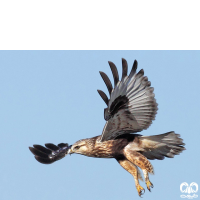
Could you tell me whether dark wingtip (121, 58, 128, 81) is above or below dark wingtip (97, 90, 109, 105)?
above

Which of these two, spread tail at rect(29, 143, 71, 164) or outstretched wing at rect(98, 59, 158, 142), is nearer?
outstretched wing at rect(98, 59, 158, 142)

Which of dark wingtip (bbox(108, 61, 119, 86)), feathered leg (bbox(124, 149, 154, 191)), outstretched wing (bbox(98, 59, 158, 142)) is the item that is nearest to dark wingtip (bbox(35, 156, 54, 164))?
outstretched wing (bbox(98, 59, 158, 142))

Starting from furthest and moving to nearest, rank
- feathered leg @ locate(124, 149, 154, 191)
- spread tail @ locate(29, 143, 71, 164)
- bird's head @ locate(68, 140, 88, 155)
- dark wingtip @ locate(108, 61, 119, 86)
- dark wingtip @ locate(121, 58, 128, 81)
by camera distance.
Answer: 1. spread tail @ locate(29, 143, 71, 164)
2. bird's head @ locate(68, 140, 88, 155)
3. feathered leg @ locate(124, 149, 154, 191)
4. dark wingtip @ locate(121, 58, 128, 81)
5. dark wingtip @ locate(108, 61, 119, 86)

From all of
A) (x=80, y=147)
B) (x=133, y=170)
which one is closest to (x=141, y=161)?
(x=133, y=170)

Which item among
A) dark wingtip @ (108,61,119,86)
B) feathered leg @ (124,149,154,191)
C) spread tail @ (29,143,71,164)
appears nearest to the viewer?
dark wingtip @ (108,61,119,86)

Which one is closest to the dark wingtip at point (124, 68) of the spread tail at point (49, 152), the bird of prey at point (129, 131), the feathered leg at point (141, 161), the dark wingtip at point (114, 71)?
the bird of prey at point (129, 131)

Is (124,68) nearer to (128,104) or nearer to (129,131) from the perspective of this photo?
(128,104)

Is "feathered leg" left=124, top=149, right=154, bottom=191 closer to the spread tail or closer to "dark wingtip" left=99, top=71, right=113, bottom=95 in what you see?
"dark wingtip" left=99, top=71, right=113, bottom=95

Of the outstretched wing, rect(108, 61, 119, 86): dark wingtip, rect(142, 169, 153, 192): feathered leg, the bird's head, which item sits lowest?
rect(142, 169, 153, 192): feathered leg

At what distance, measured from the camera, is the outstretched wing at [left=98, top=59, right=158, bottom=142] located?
10.9 metres

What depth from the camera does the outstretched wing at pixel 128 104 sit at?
10938 mm

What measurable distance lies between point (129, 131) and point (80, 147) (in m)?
1.18

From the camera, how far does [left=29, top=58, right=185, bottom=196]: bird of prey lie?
11.0m

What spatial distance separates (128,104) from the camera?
1116 centimetres
